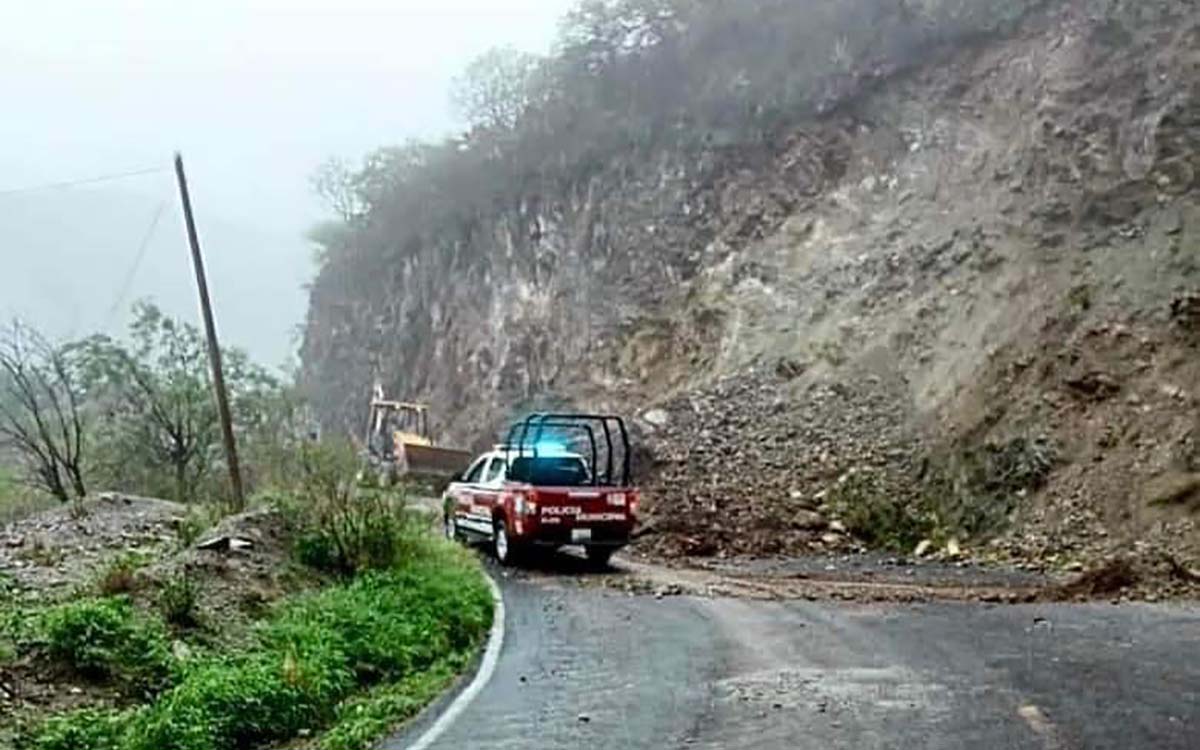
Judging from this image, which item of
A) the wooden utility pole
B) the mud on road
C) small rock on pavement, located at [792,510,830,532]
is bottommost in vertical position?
the mud on road

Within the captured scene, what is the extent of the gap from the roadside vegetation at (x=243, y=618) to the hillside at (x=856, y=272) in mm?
8518

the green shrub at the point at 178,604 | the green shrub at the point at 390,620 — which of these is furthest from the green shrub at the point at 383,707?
the green shrub at the point at 178,604

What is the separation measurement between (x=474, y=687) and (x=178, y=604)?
2.94 metres

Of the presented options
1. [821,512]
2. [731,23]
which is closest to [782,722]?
[821,512]

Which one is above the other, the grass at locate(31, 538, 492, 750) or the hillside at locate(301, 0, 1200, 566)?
the hillside at locate(301, 0, 1200, 566)

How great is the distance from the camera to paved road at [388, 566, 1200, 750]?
701 centimetres

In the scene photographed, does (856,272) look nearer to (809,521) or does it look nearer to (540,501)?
(809,521)

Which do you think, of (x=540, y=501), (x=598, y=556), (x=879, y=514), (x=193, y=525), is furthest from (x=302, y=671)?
(x=879, y=514)

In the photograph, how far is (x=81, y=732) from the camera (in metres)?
7.60

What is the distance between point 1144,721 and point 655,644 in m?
4.85

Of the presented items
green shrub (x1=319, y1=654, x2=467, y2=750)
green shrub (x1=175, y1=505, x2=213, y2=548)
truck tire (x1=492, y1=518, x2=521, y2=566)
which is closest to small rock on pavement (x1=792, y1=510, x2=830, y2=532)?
truck tire (x1=492, y1=518, x2=521, y2=566)

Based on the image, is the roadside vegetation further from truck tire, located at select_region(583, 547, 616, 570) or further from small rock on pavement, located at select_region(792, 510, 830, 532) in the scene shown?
small rock on pavement, located at select_region(792, 510, 830, 532)

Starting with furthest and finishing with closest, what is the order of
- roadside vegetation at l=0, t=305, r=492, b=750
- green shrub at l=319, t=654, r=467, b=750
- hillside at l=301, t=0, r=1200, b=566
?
hillside at l=301, t=0, r=1200, b=566, roadside vegetation at l=0, t=305, r=492, b=750, green shrub at l=319, t=654, r=467, b=750

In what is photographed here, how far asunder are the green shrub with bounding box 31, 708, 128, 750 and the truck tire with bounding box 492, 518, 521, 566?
11439 millimetres
